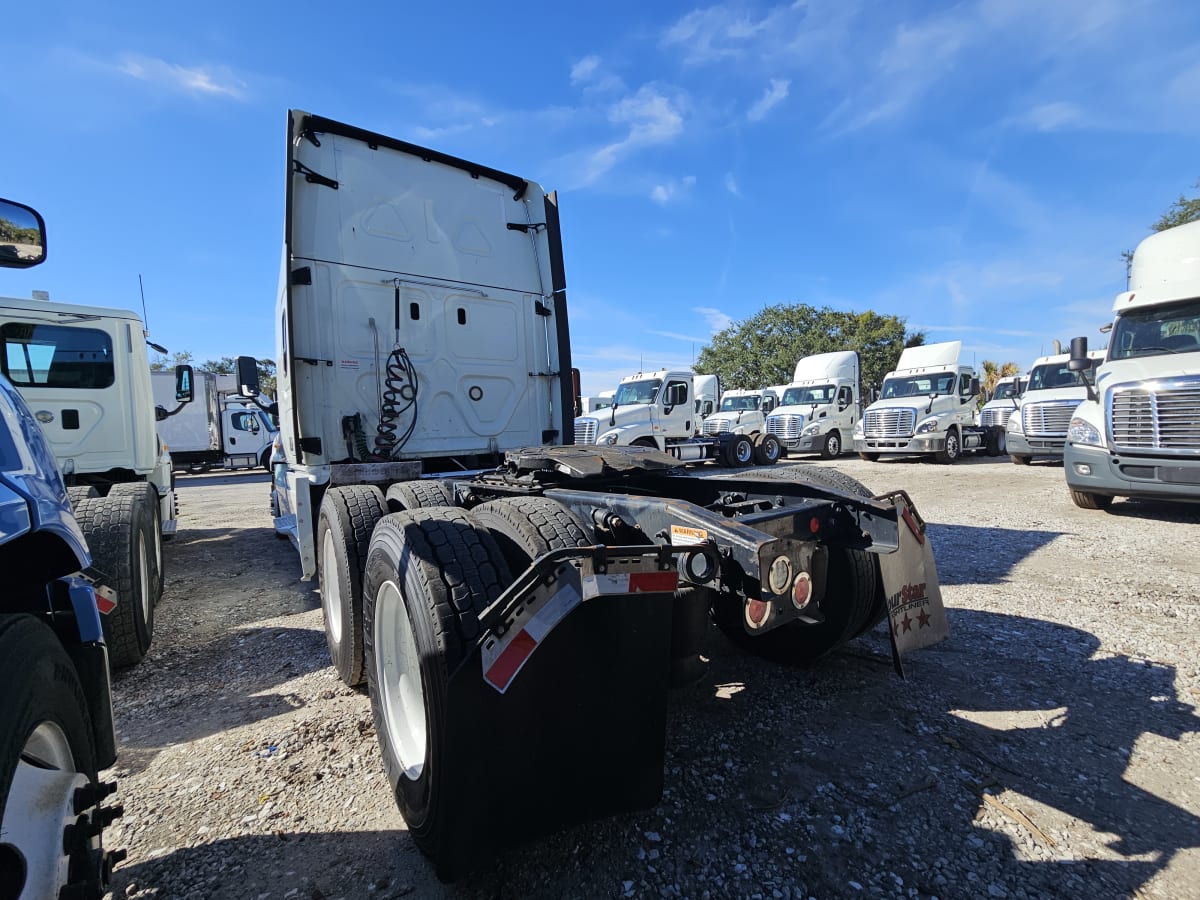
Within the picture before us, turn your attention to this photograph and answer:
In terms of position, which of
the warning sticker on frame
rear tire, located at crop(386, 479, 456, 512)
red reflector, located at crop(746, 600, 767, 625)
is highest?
rear tire, located at crop(386, 479, 456, 512)

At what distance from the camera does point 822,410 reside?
61.8 feet

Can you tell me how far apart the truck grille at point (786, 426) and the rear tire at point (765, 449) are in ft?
3.12

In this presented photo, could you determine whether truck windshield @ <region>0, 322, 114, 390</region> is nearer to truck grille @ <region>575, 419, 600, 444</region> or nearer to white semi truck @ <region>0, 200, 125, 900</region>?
white semi truck @ <region>0, 200, 125, 900</region>

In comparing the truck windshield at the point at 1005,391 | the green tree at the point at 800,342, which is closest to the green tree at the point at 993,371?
the green tree at the point at 800,342

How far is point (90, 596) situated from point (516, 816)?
144 centimetres

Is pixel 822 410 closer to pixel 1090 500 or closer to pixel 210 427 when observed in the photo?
pixel 1090 500

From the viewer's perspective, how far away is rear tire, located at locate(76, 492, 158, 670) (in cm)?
365

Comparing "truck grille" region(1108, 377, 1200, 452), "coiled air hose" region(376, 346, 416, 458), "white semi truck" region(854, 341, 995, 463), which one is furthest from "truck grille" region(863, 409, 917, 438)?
"coiled air hose" region(376, 346, 416, 458)

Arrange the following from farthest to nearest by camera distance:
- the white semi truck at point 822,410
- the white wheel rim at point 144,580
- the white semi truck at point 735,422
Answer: the white semi truck at point 735,422
the white semi truck at point 822,410
the white wheel rim at point 144,580

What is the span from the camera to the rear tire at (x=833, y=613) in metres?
2.92

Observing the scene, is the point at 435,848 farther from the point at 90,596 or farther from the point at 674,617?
the point at 90,596

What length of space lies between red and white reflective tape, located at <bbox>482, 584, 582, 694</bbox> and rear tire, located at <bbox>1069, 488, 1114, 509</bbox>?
889 cm

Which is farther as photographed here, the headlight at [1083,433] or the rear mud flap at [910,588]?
the headlight at [1083,433]

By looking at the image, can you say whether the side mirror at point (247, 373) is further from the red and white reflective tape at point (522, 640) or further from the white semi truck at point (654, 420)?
the white semi truck at point (654, 420)
